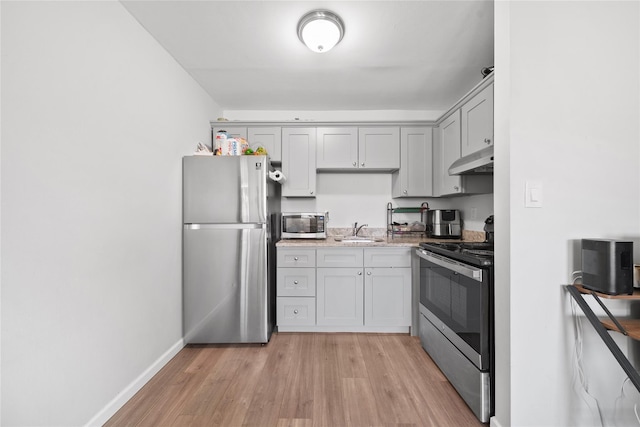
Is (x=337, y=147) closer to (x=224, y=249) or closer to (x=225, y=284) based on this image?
(x=224, y=249)

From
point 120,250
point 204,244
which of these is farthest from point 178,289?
point 120,250

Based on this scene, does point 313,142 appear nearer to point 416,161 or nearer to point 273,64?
point 273,64

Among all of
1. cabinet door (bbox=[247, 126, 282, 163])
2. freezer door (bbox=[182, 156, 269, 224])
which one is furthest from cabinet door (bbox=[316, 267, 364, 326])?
cabinet door (bbox=[247, 126, 282, 163])

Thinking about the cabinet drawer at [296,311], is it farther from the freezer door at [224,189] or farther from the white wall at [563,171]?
the white wall at [563,171]

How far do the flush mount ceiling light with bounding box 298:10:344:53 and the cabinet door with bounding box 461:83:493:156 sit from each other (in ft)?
3.77

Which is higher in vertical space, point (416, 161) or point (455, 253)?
point (416, 161)

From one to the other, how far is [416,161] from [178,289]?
105 inches

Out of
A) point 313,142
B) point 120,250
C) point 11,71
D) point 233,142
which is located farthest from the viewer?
point 313,142

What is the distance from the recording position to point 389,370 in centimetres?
200

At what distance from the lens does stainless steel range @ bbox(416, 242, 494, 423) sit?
150cm

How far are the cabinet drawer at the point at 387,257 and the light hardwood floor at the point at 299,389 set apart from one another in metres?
0.71

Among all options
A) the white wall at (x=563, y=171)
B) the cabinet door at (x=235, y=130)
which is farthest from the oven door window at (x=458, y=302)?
the cabinet door at (x=235, y=130)

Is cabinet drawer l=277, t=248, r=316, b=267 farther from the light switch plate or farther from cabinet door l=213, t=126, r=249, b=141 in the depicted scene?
the light switch plate

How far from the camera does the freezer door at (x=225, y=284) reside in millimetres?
2338
